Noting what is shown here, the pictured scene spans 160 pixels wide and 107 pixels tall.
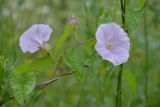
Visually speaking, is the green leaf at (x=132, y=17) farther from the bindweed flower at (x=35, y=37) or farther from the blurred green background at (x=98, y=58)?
the bindweed flower at (x=35, y=37)

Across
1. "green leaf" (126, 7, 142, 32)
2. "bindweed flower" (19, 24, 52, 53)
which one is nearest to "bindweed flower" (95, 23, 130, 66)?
"green leaf" (126, 7, 142, 32)

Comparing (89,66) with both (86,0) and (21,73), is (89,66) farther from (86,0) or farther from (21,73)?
(86,0)

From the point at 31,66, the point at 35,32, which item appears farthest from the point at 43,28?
the point at 31,66

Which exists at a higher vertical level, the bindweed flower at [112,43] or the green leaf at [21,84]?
the bindweed flower at [112,43]

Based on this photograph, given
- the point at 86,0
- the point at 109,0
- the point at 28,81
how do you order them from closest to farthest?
the point at 28,81
the point at 86,0
the point at 109,0

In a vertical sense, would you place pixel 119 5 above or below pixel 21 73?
above

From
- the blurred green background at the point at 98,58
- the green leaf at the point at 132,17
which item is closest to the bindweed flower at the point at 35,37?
the blurred green background at the point at 98,58
